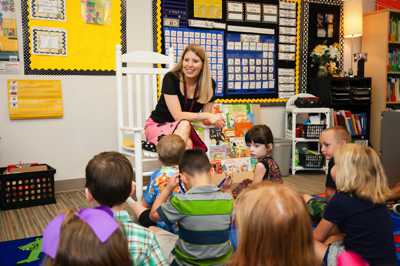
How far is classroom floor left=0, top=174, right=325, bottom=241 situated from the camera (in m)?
2.40

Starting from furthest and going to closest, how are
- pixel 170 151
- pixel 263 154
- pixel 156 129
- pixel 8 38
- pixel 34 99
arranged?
pixel 34 99 → pixel 8 38 → pixel 156 129 → pixel 263 154 → pixel 170 151

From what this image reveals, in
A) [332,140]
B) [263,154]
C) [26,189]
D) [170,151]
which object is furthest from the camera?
[26,189]

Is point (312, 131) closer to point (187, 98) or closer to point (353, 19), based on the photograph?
point (353, 19)

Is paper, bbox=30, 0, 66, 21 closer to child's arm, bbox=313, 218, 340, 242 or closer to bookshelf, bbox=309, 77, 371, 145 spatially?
child's arm, bbox=313, 218, 340, 242

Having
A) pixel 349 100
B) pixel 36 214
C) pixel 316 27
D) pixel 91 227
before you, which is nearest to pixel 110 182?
pixel 91 227

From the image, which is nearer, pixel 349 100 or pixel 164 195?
pixel 164 195

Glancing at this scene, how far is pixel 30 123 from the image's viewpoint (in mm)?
3188

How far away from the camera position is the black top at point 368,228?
1.47 m

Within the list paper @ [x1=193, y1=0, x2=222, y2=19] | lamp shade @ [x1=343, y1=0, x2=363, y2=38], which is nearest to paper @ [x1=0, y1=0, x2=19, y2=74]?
paper @ [x1=193, y1=0, x2=222, y2=19]

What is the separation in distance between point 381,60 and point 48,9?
3575mm

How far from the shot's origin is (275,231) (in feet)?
2.85

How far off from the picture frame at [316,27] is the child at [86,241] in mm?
4034

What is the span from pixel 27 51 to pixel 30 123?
1.85 feet

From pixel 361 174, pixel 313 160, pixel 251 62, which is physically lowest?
pixel 313 160
